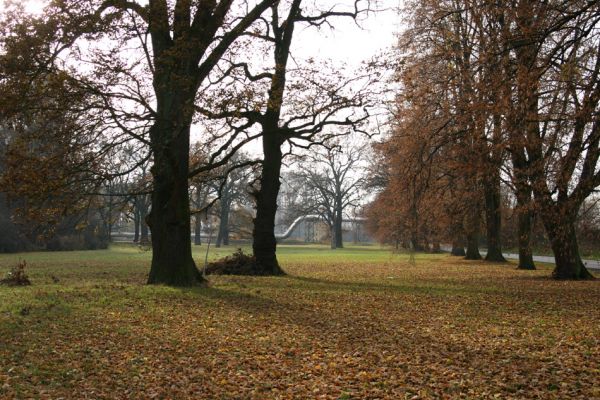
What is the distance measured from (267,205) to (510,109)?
10.2m

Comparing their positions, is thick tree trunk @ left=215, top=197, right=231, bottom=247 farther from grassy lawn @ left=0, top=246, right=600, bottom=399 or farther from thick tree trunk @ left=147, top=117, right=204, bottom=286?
grassy lawn @ left=0, top=246, right=600, bottom=399

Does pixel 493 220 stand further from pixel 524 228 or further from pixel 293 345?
pixel 293 345

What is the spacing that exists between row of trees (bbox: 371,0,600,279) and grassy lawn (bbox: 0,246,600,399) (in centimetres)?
382

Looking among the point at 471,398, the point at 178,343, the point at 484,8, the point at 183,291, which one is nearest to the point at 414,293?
the point at 183,291

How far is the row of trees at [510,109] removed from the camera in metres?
12.5

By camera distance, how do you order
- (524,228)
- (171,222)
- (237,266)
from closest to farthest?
(171,222) → (237,266) → (524,228)

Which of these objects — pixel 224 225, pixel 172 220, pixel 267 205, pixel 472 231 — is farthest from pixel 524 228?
pixel 224 225

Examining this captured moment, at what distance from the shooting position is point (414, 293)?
1491cm

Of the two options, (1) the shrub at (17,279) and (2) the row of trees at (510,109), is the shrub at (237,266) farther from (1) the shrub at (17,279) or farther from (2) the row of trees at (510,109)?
(1) the shrub at (17,279)

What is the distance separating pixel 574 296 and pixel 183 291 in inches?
382

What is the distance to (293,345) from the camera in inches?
320

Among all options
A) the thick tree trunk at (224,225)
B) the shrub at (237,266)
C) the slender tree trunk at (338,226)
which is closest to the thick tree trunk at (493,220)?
the shrub at (237,266)

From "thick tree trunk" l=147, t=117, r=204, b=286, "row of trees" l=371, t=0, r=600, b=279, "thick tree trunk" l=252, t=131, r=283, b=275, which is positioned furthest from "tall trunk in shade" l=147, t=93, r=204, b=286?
"row of trees" l=371, t=0, r=600, b=279

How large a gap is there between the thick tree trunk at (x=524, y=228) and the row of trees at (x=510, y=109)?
3.4 inches
